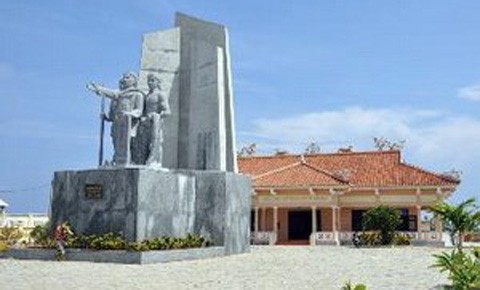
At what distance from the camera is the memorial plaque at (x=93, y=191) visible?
14648 mm

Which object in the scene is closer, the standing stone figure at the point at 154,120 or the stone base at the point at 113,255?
the stone base at the point at 113,255

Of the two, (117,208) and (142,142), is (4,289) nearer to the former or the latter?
(117,208)

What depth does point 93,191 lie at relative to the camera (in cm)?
1473

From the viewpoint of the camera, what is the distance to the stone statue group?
1588cm

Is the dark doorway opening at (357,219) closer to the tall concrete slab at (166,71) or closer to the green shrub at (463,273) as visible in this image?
the tall concrete slab at (166,71)

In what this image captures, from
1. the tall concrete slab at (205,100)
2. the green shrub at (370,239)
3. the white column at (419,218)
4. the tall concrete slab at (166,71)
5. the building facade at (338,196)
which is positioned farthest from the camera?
the white column at (419,218)

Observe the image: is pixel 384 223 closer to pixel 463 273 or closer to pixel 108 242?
pixel 108 242

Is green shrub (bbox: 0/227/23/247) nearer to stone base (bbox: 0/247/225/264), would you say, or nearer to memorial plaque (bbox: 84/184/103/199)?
stone base (bbox: 0/247/225/264)

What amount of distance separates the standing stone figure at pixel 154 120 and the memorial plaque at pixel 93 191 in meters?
1.88

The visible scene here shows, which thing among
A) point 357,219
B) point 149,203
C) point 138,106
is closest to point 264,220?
point 357,219

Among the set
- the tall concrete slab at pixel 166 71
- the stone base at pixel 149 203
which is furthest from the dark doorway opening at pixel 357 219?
the tall concrete slab at pixel 166 71

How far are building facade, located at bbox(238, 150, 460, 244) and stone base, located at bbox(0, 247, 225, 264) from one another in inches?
617

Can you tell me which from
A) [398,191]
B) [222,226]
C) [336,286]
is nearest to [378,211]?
[398,191]

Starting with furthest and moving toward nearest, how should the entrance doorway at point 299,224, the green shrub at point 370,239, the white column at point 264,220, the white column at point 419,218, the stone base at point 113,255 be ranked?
the white column at point 264,220 < the entrance doorway at point 299,224 < the white column at point 419,218 < the green shrub at point 370,239 < the stone base at point 113,255
